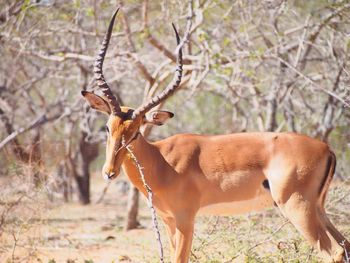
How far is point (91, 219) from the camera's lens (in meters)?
12.5

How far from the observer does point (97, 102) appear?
5.97 m

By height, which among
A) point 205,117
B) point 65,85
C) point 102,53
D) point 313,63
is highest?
point 102,53

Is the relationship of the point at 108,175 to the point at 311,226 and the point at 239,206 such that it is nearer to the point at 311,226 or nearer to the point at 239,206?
the point at 239,206

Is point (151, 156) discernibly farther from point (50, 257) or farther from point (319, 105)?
point (319, 105)

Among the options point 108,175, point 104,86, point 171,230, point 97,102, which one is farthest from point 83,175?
point 108,175

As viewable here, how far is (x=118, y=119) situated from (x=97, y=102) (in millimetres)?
455

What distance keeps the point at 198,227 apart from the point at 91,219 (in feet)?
14.1

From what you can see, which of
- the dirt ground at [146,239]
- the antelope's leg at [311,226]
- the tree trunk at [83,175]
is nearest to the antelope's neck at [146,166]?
the dirt ground at [146,239]

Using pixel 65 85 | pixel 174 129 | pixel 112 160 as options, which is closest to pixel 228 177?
pixel 112 160

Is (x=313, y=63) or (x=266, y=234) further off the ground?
(x=313, y=63)

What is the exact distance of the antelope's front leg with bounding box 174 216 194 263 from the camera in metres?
5.80

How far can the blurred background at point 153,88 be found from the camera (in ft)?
24.6

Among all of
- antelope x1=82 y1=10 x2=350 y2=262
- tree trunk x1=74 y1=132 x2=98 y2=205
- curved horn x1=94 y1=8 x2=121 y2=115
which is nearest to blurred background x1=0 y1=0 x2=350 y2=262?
tree trunk x1=74 y1=132 x2=98 y2=205

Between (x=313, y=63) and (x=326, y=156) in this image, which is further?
(x=313, y=63)
